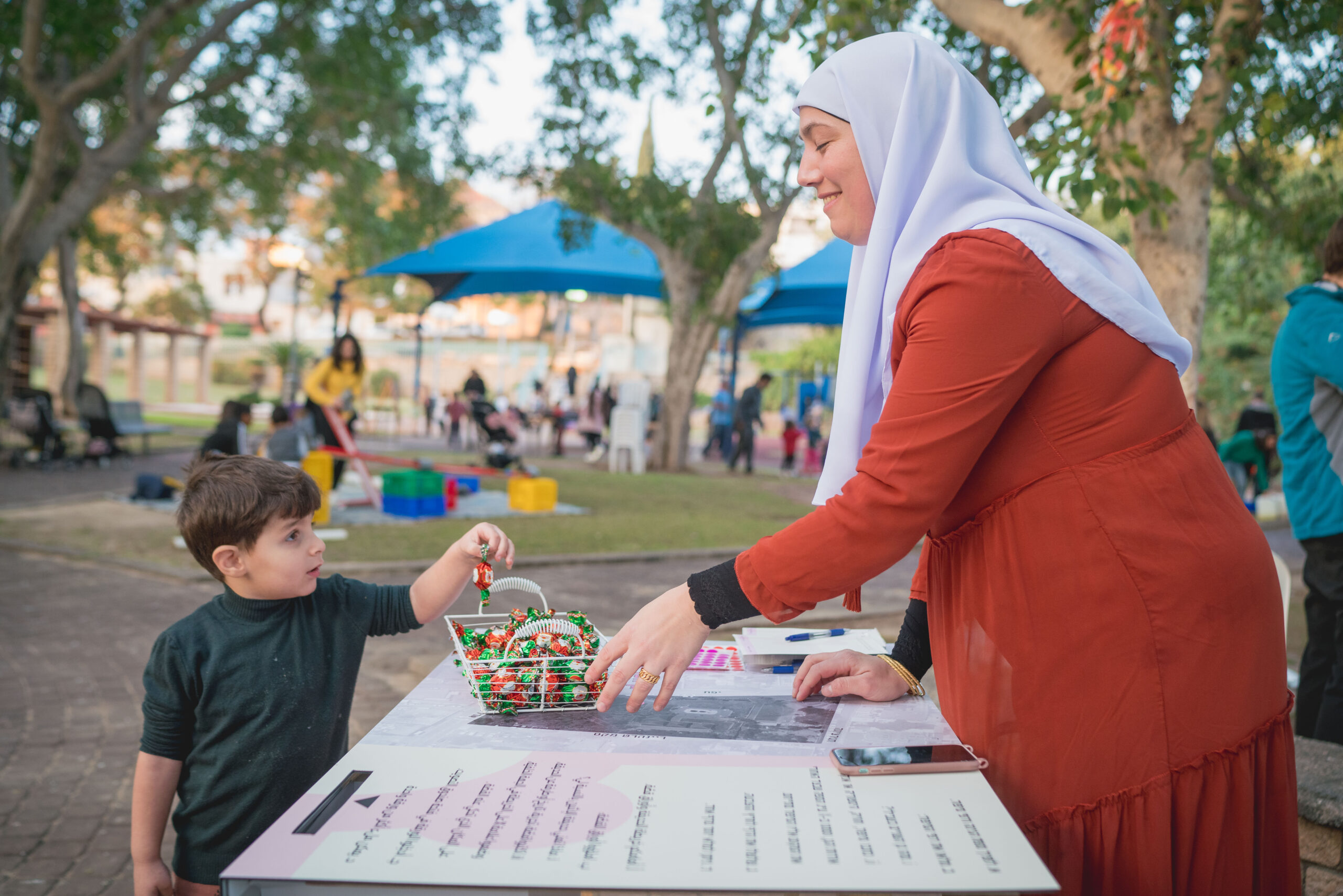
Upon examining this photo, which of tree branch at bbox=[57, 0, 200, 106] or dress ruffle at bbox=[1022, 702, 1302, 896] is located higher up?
tree branch at bbox=[57, 0, 200, 106]

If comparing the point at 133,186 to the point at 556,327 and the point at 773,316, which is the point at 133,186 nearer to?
the point at 773,316

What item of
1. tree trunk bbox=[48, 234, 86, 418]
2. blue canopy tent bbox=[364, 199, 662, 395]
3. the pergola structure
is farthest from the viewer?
the pergola structure

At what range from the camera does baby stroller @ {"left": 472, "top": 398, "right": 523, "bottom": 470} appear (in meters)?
14.5

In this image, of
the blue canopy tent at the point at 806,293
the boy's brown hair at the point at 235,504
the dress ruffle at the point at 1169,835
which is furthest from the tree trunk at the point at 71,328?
the dress ruffle at the point at 1169,835

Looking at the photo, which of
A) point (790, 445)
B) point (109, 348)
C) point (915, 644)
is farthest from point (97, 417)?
point (109, 348)

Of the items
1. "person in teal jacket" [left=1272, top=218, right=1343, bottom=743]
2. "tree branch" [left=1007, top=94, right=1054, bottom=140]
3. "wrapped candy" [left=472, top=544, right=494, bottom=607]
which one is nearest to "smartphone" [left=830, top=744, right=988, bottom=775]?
"wrapped candy" [left=472, top=544, right=494, bottom=607]

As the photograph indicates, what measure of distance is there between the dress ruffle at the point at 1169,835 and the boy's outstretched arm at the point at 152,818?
1.61 meters

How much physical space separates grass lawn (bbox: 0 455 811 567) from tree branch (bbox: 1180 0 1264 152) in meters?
5.22

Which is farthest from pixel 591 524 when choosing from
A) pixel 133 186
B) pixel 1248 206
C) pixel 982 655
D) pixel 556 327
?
pixel 556 327

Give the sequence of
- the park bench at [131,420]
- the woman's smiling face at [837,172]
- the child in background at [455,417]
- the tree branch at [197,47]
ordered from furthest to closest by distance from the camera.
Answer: the child in background at [455,417] < the park bench at [131,420] < the tree branch at [197,47] < the woman's smiling face at [837,172]

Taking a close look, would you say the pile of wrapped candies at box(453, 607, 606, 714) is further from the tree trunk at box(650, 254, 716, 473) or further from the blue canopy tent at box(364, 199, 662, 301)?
the tree trunk at box(650, 254, 716, 473)

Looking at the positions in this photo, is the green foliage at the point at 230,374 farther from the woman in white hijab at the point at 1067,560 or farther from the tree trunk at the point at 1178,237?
the woman in white hijab at the point at 1067,560

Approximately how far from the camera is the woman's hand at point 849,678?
1.82 meters

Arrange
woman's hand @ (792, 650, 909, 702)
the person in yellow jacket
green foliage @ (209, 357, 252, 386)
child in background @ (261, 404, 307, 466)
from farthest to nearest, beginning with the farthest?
green foliage @ (209, 357, 252, 386), the person in yellow jacket, child in background @ (261, 404, 307, 466), woman's hand @ (792, 650, 909, 702)
